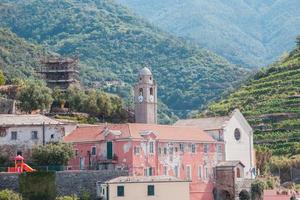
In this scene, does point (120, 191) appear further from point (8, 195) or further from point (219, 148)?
point (219, 148)

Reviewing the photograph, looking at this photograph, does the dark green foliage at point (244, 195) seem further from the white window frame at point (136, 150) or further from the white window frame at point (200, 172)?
the white window frame at point (136, 150)

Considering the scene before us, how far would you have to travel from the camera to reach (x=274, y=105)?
115500mm

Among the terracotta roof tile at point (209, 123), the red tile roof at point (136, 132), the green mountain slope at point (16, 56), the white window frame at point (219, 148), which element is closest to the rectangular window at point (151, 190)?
the red tile roof at point (136, 132)

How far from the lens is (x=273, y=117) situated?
112 meters

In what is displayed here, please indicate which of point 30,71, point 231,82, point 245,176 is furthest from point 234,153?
point 231,82

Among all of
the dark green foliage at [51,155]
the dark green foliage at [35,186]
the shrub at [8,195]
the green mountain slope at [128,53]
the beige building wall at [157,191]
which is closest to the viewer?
the shrub at [8,195]

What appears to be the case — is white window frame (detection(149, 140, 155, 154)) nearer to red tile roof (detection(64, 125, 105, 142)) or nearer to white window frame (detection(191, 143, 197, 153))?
red tile roof (detection(64, 125, 105, 142))

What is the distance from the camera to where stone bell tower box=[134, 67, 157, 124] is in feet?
295

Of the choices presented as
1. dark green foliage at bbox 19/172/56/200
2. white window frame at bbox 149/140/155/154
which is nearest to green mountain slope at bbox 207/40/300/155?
white window frame at bbox 149/140/155/154

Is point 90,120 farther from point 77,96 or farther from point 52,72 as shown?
point 52,72

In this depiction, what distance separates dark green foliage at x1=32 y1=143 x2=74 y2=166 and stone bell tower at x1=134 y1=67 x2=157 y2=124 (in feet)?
56.5

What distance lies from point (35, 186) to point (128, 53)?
116917mm

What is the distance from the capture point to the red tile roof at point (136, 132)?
76375mm

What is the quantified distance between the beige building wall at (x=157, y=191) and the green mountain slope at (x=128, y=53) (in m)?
84.7
